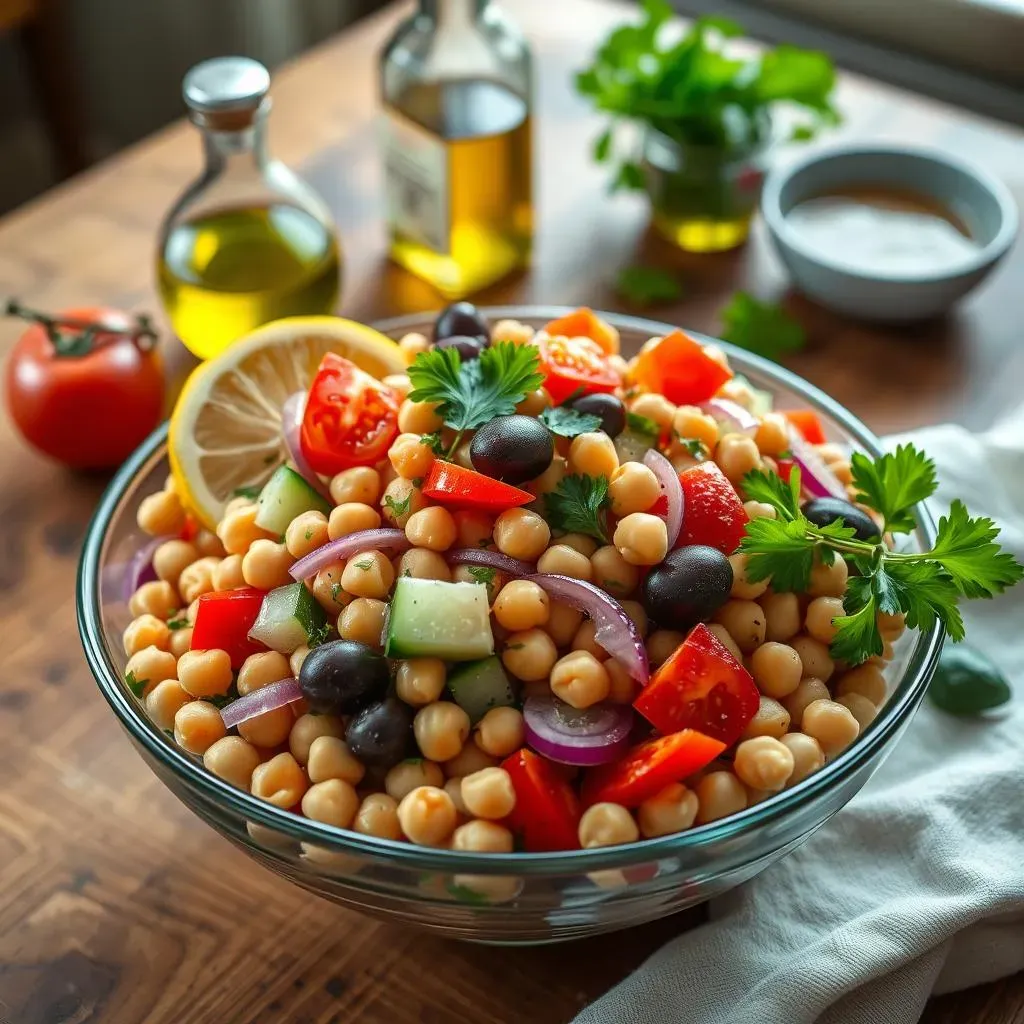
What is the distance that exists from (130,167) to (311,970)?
77.9 inches

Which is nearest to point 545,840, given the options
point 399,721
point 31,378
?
point 399,721

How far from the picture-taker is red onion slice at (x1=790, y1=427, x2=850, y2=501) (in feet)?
5.49

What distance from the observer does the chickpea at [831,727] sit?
142 cm

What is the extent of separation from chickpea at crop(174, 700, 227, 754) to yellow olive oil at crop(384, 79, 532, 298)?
49.7 inches

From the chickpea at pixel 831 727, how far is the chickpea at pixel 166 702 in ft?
2.37

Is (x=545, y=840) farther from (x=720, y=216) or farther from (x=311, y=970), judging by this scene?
(x=720, y=216)

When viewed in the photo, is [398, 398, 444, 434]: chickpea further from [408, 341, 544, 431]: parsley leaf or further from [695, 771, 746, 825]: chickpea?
[695, 771, 746, 825]: chickpea

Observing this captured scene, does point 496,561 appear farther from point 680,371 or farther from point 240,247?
point 240,247

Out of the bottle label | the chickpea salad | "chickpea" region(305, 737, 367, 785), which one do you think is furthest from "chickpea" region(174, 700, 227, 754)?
the bottle label

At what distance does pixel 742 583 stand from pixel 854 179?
145 cm

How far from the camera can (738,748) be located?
4.60 feet

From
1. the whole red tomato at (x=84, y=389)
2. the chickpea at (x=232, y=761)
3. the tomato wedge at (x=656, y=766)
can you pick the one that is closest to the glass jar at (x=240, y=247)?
the whole red tomato at (x=84, y=389)

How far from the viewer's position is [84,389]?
2.14m

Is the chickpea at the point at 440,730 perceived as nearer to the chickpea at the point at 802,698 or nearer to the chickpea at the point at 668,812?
the chickpea at the point at 668,812
